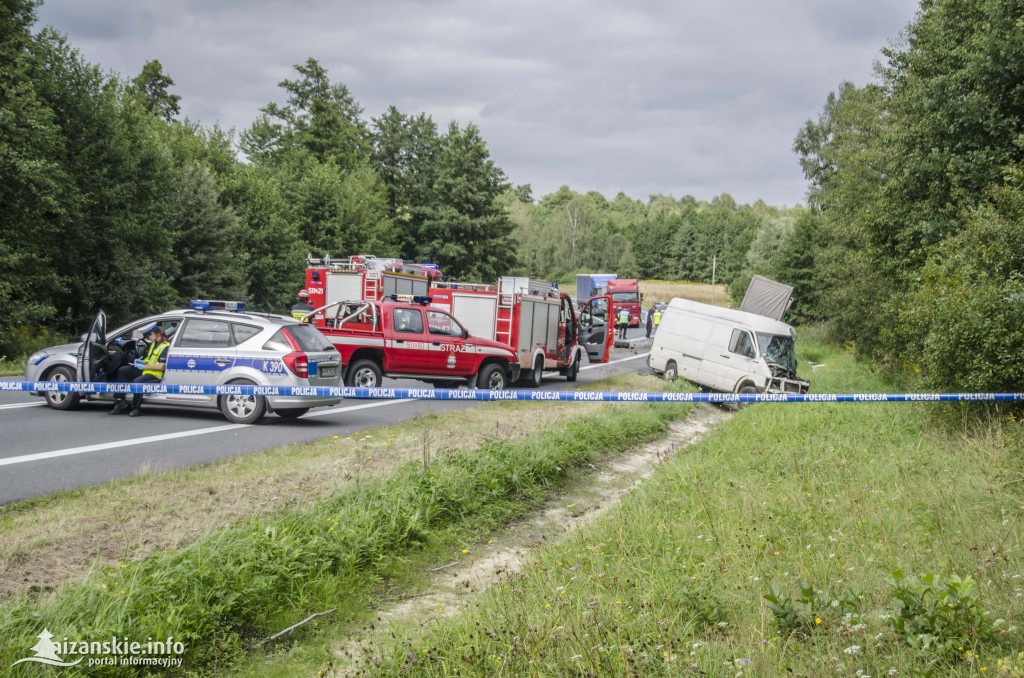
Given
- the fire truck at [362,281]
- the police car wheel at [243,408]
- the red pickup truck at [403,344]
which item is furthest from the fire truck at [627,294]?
the police car wheel at [243,408]

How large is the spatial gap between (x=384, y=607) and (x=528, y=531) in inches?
92.4

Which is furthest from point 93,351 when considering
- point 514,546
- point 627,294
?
point 627,294

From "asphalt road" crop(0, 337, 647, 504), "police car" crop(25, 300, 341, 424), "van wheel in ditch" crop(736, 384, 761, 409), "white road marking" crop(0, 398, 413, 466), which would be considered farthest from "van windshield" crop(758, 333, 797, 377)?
"white road marking" crop(0, 398, 413, 466)

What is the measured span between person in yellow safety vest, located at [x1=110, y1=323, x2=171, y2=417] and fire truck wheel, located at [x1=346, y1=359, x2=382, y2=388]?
163 inches

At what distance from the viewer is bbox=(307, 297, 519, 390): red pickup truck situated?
50.9 feet

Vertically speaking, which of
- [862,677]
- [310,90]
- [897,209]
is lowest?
[862,677]

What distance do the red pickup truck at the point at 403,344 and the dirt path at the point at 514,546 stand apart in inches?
199

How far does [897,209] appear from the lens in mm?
19062

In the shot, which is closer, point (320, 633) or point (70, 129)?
point (320, 633)

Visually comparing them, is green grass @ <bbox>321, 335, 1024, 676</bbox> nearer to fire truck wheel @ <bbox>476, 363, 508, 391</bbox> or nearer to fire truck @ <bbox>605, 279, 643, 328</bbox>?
fire truck wheel @ <bbox>476, 363, 508, 391</bbox>

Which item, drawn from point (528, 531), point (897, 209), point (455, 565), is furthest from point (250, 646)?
point (897, 209)

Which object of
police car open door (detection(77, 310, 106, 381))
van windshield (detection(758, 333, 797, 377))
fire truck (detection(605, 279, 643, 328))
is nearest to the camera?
police car open door (detection(77, 310, 106, 381))

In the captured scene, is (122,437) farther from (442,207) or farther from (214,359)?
(442,207)

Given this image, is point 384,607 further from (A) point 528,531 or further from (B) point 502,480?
(B) point 502,480
